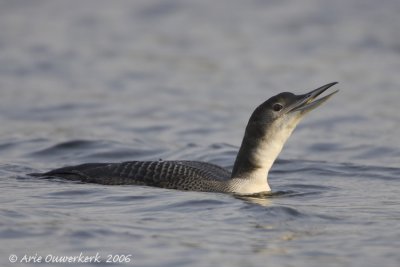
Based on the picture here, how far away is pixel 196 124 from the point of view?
14672mm

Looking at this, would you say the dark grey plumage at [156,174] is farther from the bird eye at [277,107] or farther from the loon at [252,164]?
the bird eye at [277,107]

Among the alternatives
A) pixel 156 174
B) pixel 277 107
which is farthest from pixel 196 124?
pixel 277 107

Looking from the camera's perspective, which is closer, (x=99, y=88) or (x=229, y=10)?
(x=99, y=88)

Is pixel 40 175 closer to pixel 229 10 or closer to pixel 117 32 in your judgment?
pixel 117 32

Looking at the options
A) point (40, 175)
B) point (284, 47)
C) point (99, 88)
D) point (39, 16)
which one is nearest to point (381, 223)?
point (40, 175)

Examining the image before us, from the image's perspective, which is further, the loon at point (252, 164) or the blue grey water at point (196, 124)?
the loon at point (252, 164)

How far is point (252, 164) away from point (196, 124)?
489 centimetres

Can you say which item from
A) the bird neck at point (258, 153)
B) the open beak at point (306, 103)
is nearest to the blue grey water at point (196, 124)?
the bird neck at point (258, 153)

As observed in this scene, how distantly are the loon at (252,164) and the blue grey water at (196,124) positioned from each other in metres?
0.18

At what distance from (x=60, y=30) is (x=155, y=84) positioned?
13.4 feet

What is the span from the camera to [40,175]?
10.4 m

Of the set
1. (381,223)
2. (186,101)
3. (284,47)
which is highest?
(284,47)

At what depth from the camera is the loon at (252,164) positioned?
9.76m

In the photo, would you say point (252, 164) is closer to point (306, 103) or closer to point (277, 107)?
point (277, 107)
